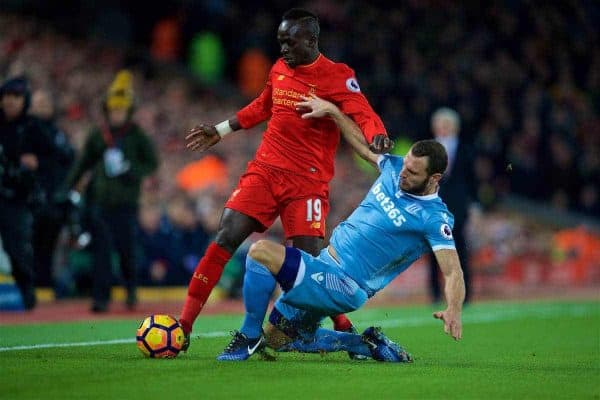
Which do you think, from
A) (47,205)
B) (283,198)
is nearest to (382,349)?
(283,198)

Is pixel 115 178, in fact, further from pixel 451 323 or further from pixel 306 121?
pixel 451 323

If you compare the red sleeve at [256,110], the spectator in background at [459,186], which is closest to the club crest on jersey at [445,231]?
the red sleeve at [256,110]

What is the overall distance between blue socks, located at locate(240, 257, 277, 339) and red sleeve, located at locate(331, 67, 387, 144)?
1.35 m

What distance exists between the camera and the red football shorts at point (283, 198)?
877cm

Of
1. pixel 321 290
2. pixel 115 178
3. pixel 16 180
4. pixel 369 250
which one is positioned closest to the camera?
pixel 321 290

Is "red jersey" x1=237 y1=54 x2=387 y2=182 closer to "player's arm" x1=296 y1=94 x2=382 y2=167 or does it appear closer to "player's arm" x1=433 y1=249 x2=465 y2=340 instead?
"player's arm" x1=296 y1=94 x2=382 y2=167

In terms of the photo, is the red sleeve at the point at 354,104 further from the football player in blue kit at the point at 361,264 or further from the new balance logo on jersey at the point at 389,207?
the new balance logo on jersey at the point at 389,207

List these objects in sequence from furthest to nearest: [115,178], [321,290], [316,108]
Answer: [115,178] → [316,108] → [321,290]

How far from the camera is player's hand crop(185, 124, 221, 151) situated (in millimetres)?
9133

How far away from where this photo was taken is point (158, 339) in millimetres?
7930

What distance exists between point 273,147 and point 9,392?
134 inches

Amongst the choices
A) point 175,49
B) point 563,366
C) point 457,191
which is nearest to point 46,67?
point 175,49

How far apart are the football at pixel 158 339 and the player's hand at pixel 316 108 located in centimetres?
184

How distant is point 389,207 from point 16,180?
5.72m
